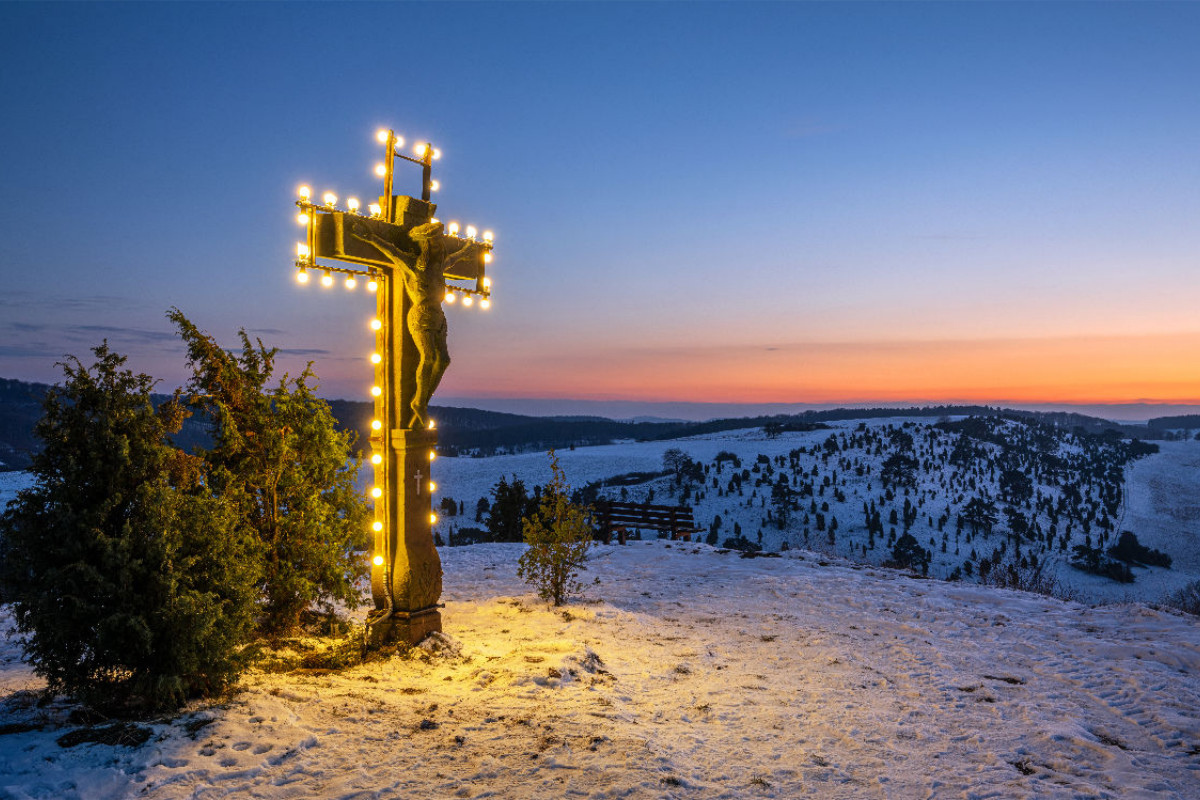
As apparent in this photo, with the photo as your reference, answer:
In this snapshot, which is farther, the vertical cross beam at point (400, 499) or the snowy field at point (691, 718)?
the vertical cross beam at point (400, 499)

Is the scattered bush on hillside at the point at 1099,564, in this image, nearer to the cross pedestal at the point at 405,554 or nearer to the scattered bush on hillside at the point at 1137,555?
the scattered bush on hillside at the point at 1137,555

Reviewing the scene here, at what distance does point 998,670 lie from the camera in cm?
714

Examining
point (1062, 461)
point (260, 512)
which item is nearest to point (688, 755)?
point (260, 512)

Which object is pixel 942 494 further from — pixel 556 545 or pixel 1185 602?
pixel 556 545

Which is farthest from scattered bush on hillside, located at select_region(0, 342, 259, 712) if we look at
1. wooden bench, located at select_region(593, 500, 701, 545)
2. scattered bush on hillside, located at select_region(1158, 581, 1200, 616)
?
scattered bush on hillside, located at select_region(1158, 581, 1200, 616)

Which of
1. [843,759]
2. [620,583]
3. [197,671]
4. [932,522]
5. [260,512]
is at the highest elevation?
[260,512]

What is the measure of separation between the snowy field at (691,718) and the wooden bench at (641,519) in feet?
29.0

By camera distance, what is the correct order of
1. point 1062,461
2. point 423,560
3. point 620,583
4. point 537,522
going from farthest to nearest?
point 1062,461 → point 620,583 → point 537,522 → point 423,560

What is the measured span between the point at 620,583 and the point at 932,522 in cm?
2475

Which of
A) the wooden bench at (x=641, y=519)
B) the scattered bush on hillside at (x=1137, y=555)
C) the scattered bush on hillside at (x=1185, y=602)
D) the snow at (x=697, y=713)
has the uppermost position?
the snow at (x=697, y=713)

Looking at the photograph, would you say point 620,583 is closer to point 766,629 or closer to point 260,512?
point 766,629

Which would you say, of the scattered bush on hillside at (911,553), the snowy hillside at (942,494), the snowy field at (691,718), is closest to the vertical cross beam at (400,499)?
the snowy field at (691,718)

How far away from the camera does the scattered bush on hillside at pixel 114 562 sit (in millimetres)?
4453

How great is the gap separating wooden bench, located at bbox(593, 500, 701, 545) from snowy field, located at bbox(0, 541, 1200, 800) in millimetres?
8846
